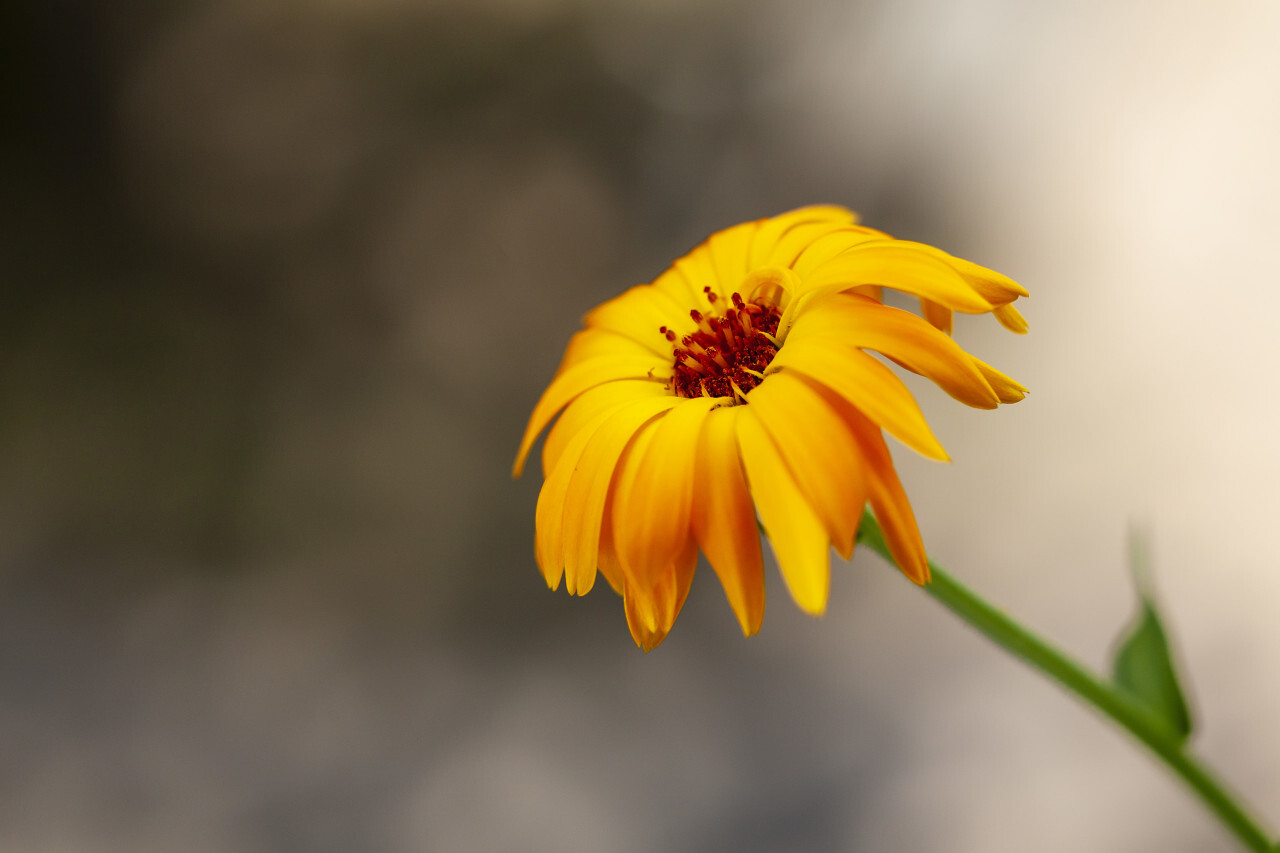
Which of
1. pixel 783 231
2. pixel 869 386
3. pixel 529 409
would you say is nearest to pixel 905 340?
pixel 869 386

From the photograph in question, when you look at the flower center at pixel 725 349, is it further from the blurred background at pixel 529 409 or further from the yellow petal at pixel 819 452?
the blurred background at pixel 529 409

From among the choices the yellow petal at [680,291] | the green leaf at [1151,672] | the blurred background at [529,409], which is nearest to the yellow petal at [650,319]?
the yellow petal at [680,291]

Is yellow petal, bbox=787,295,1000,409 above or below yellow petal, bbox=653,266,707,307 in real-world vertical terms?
above

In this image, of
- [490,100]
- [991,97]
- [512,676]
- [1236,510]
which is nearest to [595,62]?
[490,100]

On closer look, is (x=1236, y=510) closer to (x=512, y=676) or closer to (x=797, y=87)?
(x=797, y=87)

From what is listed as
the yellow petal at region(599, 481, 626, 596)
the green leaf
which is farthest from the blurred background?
the yellow petal at region(599, 481, 626, 596)

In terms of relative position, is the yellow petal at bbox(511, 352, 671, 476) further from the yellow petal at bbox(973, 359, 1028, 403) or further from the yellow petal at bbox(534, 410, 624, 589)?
the yellow petal at bbox(973, 359, 1028, 403)

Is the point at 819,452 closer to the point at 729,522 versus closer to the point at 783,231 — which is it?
the point at 729,522
